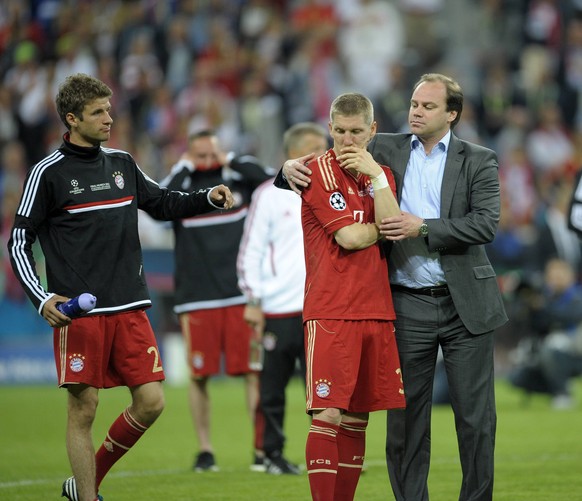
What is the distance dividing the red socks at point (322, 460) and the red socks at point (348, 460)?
0.95 feet

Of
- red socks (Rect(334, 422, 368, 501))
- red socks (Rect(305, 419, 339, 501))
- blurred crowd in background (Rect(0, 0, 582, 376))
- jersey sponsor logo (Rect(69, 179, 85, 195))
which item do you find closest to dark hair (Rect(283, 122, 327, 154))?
jersey sponsor logo (Rect(69, 179, 85, 195))

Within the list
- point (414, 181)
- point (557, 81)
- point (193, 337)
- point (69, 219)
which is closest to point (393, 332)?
point (414, 181)

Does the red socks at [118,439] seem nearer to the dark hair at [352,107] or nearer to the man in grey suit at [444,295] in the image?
the man in grey suit at [444,295]

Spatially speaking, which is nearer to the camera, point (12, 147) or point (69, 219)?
point (69, 219)

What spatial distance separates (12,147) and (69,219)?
12.5 m

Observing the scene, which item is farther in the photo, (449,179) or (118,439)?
(118,439)

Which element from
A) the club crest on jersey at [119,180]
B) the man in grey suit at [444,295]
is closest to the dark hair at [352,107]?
the man in grey suit at [444,295]

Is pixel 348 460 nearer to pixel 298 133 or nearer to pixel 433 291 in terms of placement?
pixel 433 291

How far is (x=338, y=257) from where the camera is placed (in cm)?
656

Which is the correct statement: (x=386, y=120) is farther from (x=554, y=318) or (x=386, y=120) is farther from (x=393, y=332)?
(x=393, y=332)

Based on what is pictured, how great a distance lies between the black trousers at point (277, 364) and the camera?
370 inches

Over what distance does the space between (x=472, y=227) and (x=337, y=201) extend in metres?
0.77

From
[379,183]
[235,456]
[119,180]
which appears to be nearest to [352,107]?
[379,183]

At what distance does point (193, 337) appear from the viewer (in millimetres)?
10023
